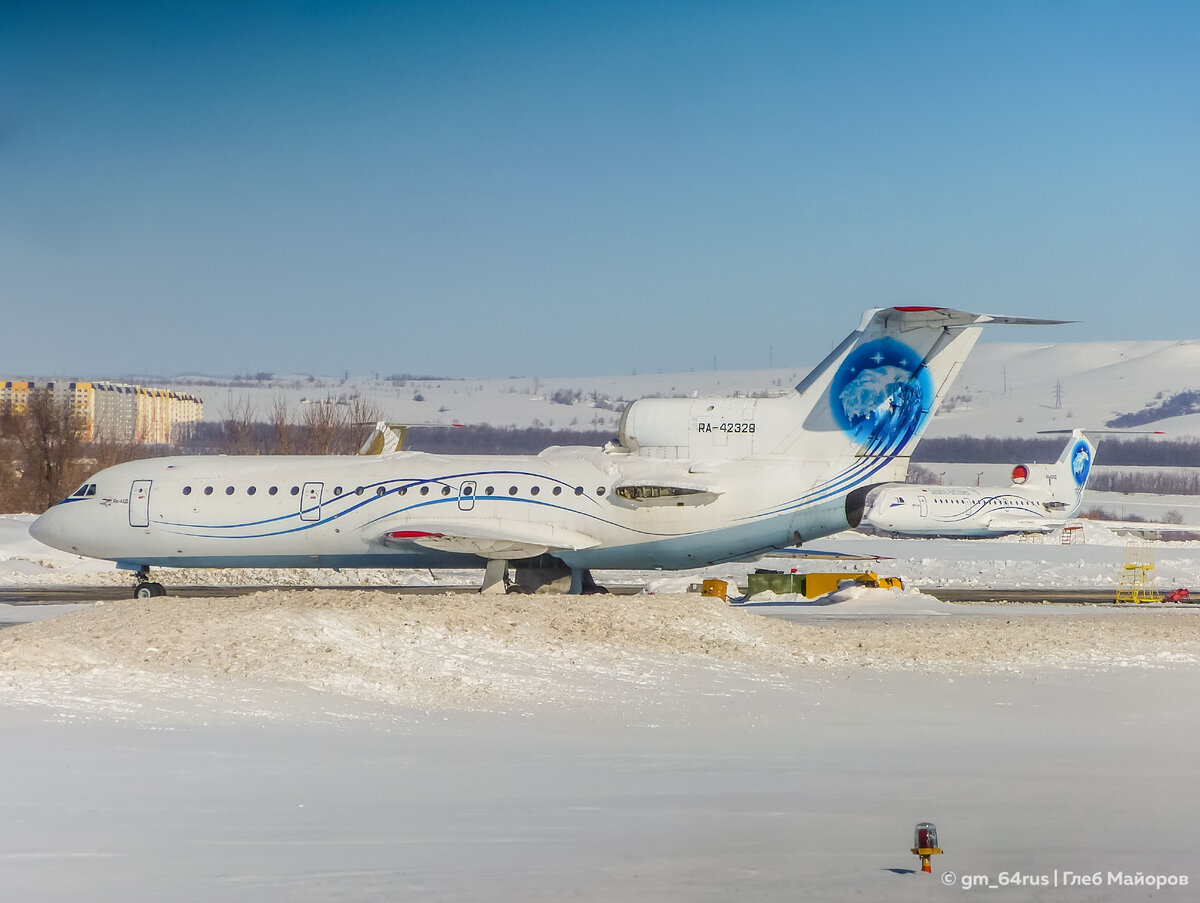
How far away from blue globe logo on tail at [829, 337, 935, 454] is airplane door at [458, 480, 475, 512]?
798 centimetres

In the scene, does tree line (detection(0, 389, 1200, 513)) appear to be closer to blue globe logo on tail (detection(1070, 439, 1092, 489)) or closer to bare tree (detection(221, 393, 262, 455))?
bare tree (detection(221, 393, 262, 455))

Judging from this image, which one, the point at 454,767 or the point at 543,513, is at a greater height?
the point at 543,513

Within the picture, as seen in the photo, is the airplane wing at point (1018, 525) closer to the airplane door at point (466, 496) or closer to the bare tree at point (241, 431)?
the bare tree at point (241, 431)

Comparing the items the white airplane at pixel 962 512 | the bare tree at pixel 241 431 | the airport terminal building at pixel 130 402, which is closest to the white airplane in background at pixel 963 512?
the white airplane at pixel 962 512

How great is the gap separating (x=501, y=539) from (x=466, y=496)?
144 centimetres

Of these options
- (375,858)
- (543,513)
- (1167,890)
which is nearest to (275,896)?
(375,858)

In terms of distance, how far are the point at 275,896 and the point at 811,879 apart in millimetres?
3112

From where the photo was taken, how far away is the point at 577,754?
11180mm

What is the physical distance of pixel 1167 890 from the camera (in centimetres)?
707

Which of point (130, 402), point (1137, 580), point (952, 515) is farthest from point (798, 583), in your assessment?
point (130, 402)

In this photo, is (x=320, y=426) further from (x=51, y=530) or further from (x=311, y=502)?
(x=311, y=502)

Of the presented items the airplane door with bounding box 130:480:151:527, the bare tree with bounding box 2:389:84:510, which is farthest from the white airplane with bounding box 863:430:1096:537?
A: the airplane door with bounding box 130:480:151:527

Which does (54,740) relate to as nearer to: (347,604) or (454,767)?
(454,767)

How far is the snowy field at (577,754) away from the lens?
7449 mm
